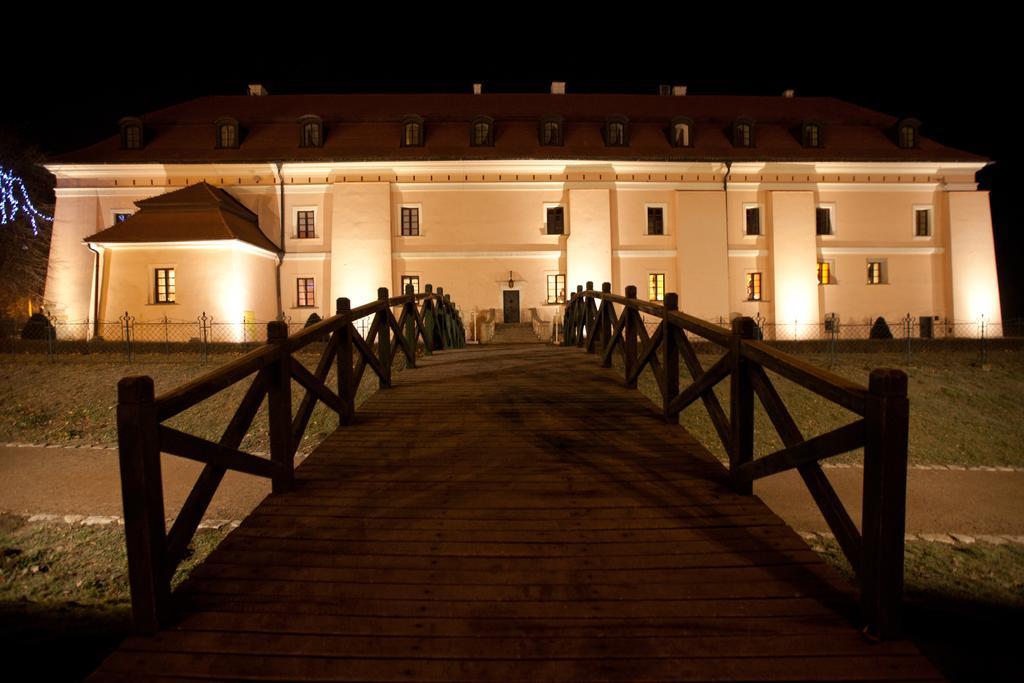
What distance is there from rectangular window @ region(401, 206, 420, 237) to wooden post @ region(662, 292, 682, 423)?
23.7 meters

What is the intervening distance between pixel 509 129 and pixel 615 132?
5126 mm

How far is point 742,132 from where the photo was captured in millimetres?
28750

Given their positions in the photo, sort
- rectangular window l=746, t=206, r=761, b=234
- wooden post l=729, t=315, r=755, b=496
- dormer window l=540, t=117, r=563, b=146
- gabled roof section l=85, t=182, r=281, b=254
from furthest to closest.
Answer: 1. rectangular window l=746, t=206, r=761, b=234
2. dormer window l=540, t=117, r=563, b=146
3. gabled roof section l=85, t=182, r=281, b=254
4. wooden post l=729, t=315, r=755, b=496

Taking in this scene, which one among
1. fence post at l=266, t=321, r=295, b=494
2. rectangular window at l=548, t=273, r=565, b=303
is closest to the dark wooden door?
rectangular window at l=548, t=273, r=565, b=303

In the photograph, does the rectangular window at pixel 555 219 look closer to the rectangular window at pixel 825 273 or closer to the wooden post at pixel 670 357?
the rectangular window at pixel 825 273

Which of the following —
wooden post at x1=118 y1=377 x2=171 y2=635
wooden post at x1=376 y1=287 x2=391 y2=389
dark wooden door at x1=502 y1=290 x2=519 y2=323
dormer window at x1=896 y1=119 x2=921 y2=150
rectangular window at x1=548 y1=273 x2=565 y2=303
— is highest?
dormer window at x1=896 y1=119 x2=921 y2=150

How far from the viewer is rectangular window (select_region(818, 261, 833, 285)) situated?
1142 inches

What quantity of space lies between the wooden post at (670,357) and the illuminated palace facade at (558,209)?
2166 cm

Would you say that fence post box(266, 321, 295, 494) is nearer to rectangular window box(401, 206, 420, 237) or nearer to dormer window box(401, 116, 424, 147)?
rectangular window box(401, 206, 420, 237)

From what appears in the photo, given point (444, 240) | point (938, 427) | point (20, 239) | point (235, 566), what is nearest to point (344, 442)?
point (235, 566)

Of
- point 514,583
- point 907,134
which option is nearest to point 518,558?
point 514,583

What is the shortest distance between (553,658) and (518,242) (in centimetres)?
2626

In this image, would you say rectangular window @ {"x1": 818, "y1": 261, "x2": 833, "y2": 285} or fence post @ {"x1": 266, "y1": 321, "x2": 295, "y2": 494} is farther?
rectangular window @ {"x1": 818, "y1": 261, "x2": 833, "y2": 285}

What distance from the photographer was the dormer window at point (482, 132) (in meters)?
27.9
